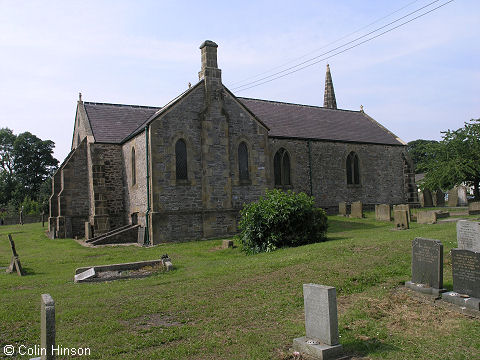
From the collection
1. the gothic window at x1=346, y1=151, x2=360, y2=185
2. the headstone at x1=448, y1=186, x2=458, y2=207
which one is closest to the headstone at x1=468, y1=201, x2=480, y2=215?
the gothic window at x1=346, y1=151, x2=360, y2=185

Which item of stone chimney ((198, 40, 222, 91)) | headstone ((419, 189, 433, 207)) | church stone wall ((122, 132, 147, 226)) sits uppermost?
stone chimney ((198, 40, 222, 91))

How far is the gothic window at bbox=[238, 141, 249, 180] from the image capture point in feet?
72.7

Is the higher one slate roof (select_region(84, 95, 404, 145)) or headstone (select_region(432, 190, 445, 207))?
slate roof (select_region(84, 95, 404, 145))

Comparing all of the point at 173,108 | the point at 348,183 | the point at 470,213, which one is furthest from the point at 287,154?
the point at 470,213

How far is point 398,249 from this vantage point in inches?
442

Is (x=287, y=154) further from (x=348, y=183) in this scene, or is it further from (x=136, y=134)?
(x=136, y=134)

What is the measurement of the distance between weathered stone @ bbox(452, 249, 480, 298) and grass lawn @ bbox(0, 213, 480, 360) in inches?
25.1

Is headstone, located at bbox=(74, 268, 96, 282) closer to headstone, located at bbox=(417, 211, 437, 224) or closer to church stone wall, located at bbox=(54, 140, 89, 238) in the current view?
church stone wall, located at bbox=(54, 140, 89, 238)

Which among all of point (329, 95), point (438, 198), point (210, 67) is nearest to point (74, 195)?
point (210, 67)

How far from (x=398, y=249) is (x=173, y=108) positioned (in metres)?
13.4

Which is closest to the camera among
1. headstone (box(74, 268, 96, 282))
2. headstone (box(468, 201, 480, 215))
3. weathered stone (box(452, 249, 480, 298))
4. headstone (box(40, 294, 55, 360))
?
headstone (box(40, 294, 55, 360))

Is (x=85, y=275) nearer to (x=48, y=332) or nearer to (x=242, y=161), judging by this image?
(x=48, y=332)

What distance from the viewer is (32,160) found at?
6700 centimetres

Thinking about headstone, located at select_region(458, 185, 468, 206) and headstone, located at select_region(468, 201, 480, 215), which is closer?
headstone, located at select_region(468, 201, 480, 215)
